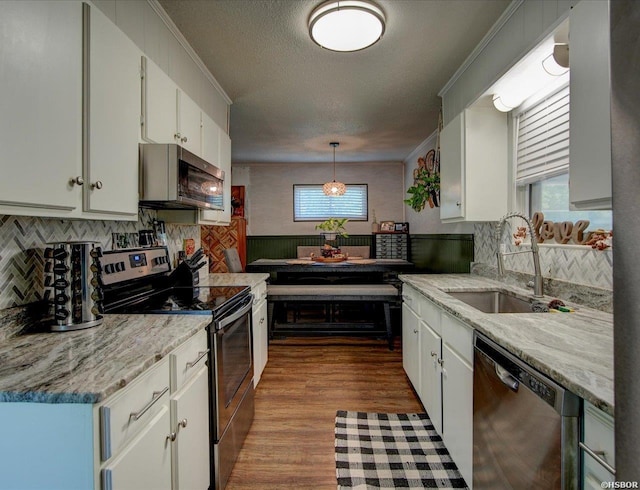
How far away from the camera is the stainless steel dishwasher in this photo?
0.90 m

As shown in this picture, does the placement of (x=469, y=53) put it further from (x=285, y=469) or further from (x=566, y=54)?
(x=285, y=469)

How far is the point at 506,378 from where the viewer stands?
1.19 metres

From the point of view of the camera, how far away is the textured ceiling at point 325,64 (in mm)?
2023

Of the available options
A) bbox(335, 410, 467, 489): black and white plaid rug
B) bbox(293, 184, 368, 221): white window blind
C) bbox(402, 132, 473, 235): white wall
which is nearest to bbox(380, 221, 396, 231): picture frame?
bbox(402, 132, 473, 235): white wall

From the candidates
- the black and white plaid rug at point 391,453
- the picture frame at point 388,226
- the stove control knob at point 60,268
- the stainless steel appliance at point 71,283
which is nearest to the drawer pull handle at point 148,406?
the stainless steel appliance at point 71,283

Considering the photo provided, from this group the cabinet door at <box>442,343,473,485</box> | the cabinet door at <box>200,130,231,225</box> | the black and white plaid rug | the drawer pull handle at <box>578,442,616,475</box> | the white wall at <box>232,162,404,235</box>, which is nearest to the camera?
the drawer pull handle at <box>578,442,616,475</box>

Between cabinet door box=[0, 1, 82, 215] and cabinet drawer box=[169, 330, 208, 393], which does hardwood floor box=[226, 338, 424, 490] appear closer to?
cabinet drawer box=[169, 330, 208, 393]

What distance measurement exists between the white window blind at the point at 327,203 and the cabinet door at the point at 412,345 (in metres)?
3.65

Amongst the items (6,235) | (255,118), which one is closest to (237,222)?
(255,118)

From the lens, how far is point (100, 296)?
4.73 ft

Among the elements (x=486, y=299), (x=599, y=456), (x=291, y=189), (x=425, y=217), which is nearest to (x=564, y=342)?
(x=599, y=456)

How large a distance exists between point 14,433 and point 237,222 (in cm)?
521

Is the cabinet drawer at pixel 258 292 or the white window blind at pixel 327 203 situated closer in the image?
the cabinet drawer at pixel 258 292

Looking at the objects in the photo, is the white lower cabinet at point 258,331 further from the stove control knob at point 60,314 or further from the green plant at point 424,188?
the green plant at point 424,188
